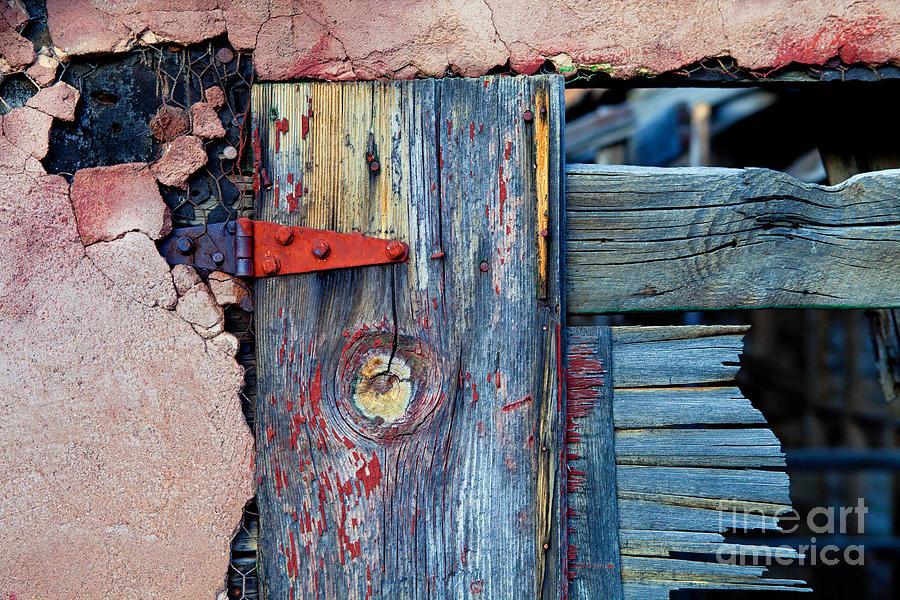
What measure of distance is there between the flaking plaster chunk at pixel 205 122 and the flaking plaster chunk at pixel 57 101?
260 millimetres

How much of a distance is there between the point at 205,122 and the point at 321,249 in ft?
1.28

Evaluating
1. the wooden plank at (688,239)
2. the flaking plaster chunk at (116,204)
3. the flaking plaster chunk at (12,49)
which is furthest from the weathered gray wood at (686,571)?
the flaking plaster chunk at (12,49)

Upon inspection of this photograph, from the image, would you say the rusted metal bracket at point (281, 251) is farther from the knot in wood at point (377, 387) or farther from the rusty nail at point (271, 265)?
the knot in wood at point (377, 387)

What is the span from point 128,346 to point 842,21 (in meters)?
1.73

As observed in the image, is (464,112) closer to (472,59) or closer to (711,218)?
(472,59)

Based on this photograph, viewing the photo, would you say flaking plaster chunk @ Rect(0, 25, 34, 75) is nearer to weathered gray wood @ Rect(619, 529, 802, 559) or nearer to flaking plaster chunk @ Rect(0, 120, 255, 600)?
flaking plaster chunk @ Rect(0, 120, 255, 600)

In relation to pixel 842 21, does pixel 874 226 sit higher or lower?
lower

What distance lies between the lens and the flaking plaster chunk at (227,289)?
129 centimetres

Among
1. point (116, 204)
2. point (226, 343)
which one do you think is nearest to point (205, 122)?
point (116, 204)

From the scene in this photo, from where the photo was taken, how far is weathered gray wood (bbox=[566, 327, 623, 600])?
131 centimetres

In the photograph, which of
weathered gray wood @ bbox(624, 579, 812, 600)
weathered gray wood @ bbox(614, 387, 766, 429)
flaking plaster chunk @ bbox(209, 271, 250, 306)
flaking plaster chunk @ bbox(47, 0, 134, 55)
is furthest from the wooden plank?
flaking plaster chunk @ bbox(47, 0, 134, 55)

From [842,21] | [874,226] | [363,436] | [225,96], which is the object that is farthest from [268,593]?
[842,21]

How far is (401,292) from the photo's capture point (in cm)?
129

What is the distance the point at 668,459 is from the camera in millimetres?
1337
